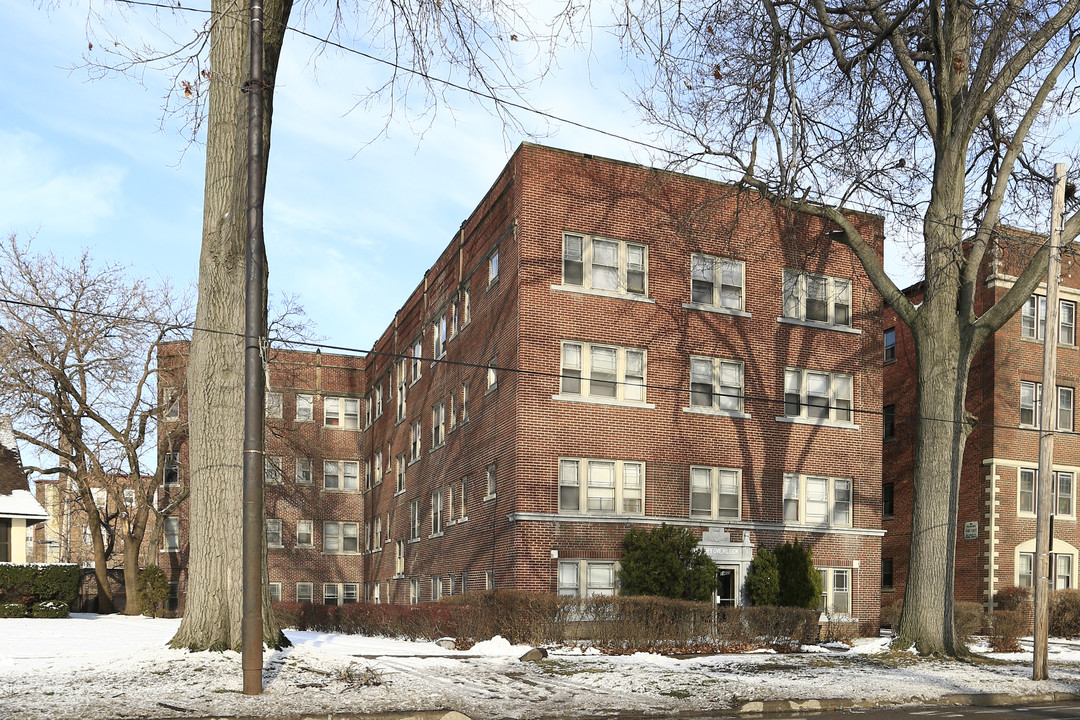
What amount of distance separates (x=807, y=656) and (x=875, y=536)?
41.4ft

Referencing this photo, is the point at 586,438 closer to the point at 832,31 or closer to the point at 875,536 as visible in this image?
the point at 875,536

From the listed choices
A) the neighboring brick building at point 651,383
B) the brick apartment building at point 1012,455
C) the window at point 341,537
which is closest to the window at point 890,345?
the brick apartment building at point 1012,455

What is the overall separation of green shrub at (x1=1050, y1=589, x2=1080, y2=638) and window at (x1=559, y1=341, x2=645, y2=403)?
15.1m

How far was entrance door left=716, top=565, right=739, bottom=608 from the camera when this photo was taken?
3014 centimetres

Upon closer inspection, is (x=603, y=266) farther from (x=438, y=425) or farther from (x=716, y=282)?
(x=438, y=425)

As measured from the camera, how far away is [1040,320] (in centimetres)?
3816

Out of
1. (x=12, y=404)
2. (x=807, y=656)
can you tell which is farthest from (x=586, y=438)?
(x=12, y=404)

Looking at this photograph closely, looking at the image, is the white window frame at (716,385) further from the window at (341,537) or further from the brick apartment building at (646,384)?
the window at (341,537)

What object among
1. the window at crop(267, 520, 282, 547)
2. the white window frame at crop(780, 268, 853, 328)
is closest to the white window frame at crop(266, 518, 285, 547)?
the window at crop(267, 520, 282, 547)

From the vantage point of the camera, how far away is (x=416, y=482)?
41594mm

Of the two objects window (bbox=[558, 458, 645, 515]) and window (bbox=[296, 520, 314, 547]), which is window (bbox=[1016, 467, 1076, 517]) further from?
window (bbox=[296, 520, 314, 547])

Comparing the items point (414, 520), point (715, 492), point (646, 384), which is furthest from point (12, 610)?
point (715, 492)

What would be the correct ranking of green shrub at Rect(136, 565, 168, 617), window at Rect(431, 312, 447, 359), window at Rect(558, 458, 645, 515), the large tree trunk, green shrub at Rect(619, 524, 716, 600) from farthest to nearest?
green shrub at Rect(136, 565, 168, 617) < window at Rect(431, 312, 447, 359) < window at Rect(558, 458, 645, 515) < green shrub at Rect(619, 524, 716, 600) < the large tree trunk

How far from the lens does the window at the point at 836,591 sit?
31698mm
